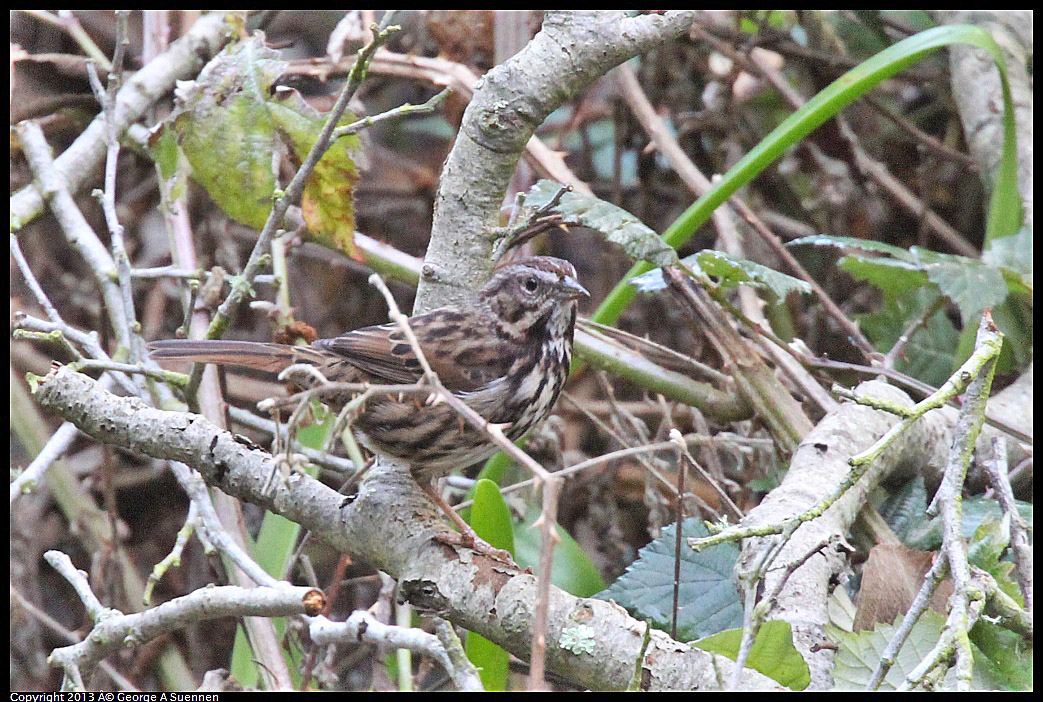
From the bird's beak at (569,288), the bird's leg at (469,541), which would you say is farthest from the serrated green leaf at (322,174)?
the bird's leg at (469,541)

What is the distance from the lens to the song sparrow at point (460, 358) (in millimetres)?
2613

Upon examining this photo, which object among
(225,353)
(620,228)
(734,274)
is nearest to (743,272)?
(734,274)

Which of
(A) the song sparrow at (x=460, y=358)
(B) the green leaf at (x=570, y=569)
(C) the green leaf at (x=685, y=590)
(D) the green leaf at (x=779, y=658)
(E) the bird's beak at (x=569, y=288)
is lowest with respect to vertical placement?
(B) the green leaf at (x=570, y=569)

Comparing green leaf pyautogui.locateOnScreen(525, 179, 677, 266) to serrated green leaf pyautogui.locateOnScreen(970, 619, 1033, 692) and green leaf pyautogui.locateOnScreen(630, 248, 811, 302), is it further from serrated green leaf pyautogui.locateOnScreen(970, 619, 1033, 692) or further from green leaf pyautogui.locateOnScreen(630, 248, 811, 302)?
serrated green leaf pyautogui.locateOnScreen(970, 619, 1033, 692)

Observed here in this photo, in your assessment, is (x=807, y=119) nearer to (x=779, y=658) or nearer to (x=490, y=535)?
(x=490, y=535)

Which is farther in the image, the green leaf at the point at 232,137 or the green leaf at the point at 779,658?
the green leaf at the point at 232,137

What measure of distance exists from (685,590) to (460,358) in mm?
863

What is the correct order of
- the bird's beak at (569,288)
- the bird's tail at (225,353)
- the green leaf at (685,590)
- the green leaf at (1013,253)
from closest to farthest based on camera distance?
the green leaf at (685,590)
the bird's tail at (225,353)
the bird's beak at (569,288)
the green leaf at (1013,253)

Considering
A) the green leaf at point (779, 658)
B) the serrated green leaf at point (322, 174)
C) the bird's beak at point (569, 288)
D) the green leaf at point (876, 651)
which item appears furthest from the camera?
the serrated green leaf at point (322, 174)

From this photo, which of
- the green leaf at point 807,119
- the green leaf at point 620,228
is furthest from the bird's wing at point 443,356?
the green leaf at point 807,119

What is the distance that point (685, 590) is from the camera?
265 centimetres

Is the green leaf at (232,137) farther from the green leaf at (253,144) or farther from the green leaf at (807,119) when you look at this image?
the green leaf at (807,119)

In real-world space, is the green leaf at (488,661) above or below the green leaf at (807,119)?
below

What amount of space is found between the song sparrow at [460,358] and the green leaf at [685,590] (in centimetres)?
48
